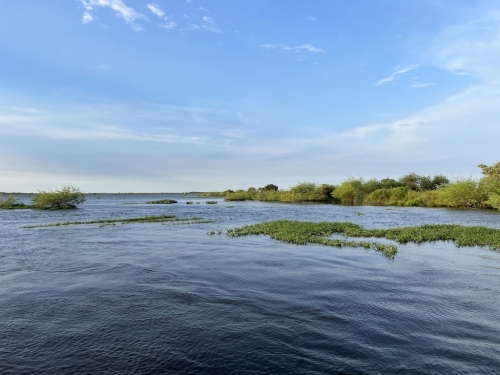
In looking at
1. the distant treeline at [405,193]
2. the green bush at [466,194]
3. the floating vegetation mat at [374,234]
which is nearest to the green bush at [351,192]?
the distant treeline at [405,193]

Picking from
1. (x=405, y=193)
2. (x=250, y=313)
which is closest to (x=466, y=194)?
(x=405, y=193)

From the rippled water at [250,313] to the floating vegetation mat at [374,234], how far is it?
2.28 meters

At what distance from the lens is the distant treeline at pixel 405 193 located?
5853 centimetres

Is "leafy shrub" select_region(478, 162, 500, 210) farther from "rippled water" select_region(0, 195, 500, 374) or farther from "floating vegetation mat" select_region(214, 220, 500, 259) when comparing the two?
"rippled water" select_region(0, 195, 500, 374)

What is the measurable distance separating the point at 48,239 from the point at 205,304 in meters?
19.9

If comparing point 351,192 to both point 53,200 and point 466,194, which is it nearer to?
point 466,194

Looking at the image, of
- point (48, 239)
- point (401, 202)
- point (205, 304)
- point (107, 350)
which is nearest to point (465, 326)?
point (205, 304)

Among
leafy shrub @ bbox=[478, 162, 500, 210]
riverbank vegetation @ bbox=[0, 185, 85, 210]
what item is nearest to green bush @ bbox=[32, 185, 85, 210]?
riverbank vegetation @ bbox=[0, 185, 85, 210]

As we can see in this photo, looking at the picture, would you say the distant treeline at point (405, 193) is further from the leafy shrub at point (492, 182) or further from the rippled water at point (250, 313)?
the rippled water at point (250, 313)

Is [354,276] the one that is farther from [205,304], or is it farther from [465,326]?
[205,304]

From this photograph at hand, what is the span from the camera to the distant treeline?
58.5 metres

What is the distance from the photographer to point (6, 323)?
10.2m

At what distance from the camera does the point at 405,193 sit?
A: 79.4 m

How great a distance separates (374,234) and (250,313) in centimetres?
1889
